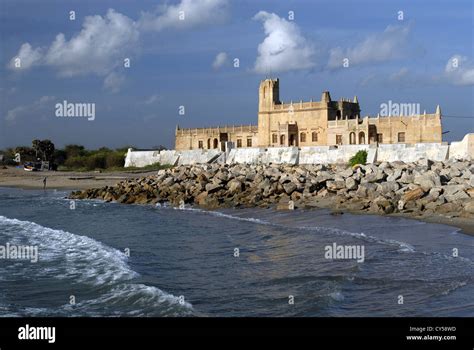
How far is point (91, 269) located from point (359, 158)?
2337 cm

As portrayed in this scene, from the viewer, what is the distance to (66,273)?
11.0m

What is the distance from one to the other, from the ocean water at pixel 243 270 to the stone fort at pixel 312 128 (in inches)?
932

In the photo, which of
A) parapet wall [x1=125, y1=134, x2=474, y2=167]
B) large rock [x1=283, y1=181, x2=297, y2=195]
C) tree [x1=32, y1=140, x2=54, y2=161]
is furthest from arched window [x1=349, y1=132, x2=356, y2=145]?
tree [x1=32, y1=140, x2=54, y2=161]

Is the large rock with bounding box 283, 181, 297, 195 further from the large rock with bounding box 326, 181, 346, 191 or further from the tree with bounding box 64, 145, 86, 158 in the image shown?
the tree with bounding box 64, 145, 86, 158

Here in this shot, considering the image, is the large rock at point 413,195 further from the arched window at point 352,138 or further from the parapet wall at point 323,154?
the arched window at point 352,138

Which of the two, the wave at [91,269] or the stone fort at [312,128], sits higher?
the stone fort at [312,128]

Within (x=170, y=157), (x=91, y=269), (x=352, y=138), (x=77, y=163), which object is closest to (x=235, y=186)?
(x=91, y=269)

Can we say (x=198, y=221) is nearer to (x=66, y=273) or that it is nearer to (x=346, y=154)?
(x=66, y=273)

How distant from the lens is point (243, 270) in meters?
10.7

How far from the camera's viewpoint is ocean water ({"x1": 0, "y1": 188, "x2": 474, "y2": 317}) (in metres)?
8.19

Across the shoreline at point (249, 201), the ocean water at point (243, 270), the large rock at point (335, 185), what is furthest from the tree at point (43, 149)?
the ocean water at point (243, 270)

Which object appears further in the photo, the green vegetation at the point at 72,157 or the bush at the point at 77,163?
the bush at the point at 77,163

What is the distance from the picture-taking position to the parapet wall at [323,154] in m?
29.5
